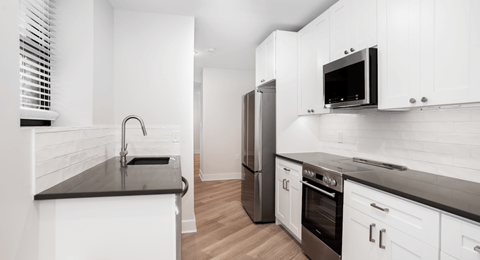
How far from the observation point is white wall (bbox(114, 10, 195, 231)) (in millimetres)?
2600

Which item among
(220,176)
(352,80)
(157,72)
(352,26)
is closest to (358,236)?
(352,80)

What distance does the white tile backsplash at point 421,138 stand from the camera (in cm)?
150

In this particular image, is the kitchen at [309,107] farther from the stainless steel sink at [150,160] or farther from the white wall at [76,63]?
the stainless steel sink at [150,160]

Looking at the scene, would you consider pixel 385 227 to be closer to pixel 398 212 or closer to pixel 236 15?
pixel 398 212

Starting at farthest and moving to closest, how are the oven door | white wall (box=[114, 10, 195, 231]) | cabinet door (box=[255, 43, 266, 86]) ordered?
cabinet door (box=[255, 43, 266, 86]), white wall (box=[114, 10, 195, 231]), the oven door

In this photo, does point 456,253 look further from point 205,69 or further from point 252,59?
point 205,69

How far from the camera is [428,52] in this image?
1.42m

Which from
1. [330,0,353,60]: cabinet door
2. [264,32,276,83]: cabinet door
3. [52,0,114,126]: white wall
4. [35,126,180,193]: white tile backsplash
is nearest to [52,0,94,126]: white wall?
[52,0,114,126]: white wall

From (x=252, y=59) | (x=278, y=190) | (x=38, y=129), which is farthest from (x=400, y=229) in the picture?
(x=252, y=59)

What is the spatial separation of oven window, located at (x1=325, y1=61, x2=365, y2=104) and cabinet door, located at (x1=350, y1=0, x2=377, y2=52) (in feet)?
0.58

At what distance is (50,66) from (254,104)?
2.02 metres

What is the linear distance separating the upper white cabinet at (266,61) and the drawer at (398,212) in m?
1.76

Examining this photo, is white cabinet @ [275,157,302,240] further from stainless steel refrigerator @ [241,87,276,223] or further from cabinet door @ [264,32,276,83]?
cabinet door @ [264,32,276,83]

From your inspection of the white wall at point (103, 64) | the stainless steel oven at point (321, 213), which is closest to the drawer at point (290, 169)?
the stainless steel oven at point (321, 213)
